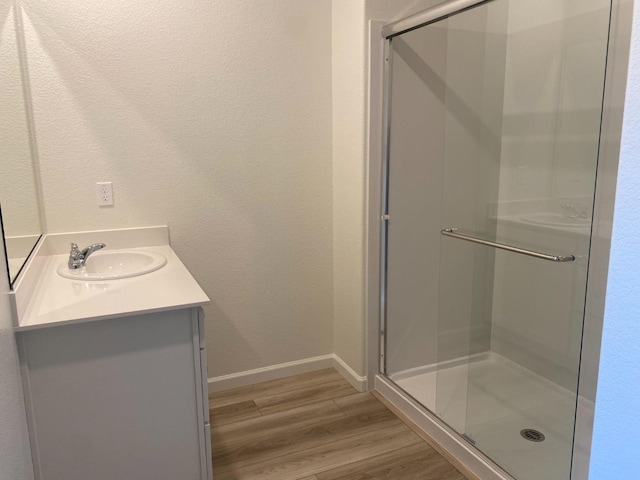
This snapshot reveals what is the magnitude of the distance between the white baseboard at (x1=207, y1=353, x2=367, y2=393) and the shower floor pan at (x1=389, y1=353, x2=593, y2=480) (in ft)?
0.94

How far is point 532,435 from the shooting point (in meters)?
2.18

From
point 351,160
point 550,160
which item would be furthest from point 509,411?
point 351,160

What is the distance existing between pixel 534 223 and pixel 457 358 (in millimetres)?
762

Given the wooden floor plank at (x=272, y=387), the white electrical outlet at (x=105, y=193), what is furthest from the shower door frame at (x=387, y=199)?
the white electrical outlet at (x=105, y=193)

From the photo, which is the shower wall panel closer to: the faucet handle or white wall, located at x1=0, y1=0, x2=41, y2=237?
the faucet handle

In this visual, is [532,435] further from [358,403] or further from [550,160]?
[550,160]

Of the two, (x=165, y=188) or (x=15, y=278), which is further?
(x=165, y=188)

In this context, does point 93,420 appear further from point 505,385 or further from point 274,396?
point 505,385

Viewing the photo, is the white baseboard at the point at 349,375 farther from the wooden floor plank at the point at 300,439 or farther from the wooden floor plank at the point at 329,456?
the wooden floor plank at the point at 329,456

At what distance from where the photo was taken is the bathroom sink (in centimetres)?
224

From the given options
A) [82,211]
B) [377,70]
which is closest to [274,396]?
[82,211]

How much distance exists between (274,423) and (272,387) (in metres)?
0.36

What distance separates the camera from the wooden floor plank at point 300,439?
222 cm

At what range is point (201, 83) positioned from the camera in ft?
8.20
